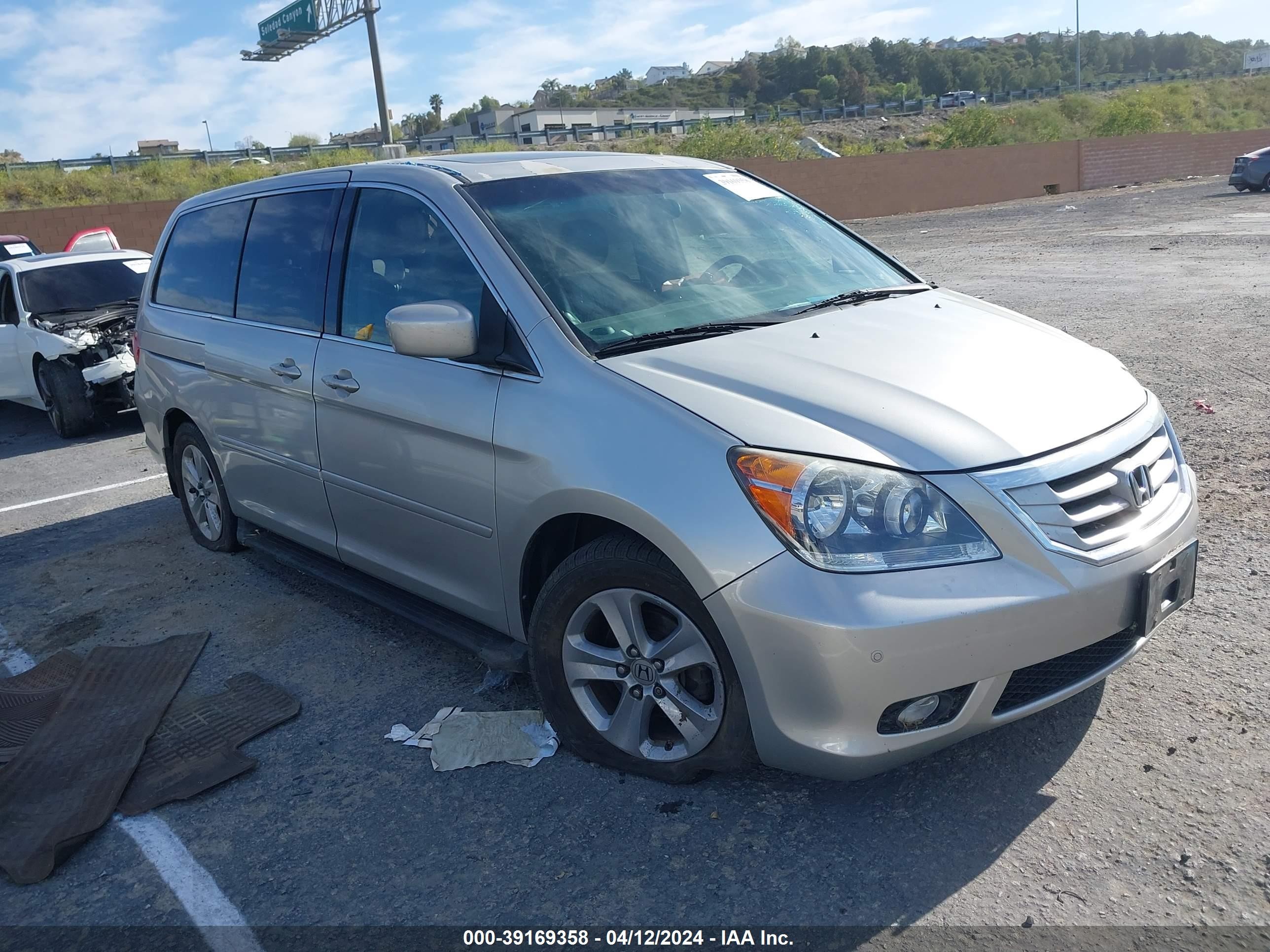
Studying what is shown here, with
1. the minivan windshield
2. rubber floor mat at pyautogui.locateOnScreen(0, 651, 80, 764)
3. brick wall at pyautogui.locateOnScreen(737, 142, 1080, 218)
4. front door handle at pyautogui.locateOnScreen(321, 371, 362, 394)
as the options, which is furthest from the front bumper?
brick wall at pyautogui.locateOnScreen(737, 142, 1080, 218)

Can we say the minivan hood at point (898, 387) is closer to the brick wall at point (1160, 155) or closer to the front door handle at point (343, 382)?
the front door handle at point (343, 382)

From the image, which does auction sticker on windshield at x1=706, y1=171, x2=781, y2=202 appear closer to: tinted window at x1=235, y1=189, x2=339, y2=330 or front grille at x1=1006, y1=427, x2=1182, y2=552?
tinted window at x1=235, y1=189, x2=339, y2=330

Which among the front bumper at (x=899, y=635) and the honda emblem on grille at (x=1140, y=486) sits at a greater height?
the honda emblem on grille at (x=1140, y=486)

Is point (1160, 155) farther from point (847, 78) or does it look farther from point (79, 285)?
point (847, 78)

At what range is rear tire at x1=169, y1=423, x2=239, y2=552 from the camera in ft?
17.5

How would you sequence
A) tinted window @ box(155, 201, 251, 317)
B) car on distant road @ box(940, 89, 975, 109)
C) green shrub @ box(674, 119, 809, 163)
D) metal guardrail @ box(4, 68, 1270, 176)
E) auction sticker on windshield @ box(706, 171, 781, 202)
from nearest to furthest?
1. auction sticker on windshield @ box(706, 171, 781, 202)
2. tinted window @ box(155, 201, 251, 317)
3. metal guardrail @ box(4, 68, 1270, 176)
4. green shrub @ box(674, 119, 809, 163)
5. car on distant road @ box(940, 89, 975, 109)

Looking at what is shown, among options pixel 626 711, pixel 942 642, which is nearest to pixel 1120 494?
pixel 942 642

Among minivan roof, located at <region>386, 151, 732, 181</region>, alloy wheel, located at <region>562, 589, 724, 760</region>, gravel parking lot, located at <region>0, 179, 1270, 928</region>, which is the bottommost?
gravel parking lot, located at <region>0, 179, 1270, 928</region>

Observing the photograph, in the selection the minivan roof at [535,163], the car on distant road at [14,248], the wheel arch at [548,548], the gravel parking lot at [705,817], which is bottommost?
the gravel parking lot at [705,817]

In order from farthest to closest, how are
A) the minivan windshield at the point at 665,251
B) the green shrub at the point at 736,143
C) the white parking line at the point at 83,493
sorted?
the green shrub at the point at 736,143 → the white parking line at the point at 83,493 → the minivan windshield at the point at 665,251

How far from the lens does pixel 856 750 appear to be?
2584mm

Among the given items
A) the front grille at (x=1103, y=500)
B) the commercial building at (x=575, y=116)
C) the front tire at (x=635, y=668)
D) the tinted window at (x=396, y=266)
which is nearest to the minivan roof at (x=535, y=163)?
the tinted window at (x=396, y=266)

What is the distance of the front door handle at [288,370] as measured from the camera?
420 centimetres

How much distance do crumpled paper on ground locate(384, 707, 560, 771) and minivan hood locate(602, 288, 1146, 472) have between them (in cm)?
126
